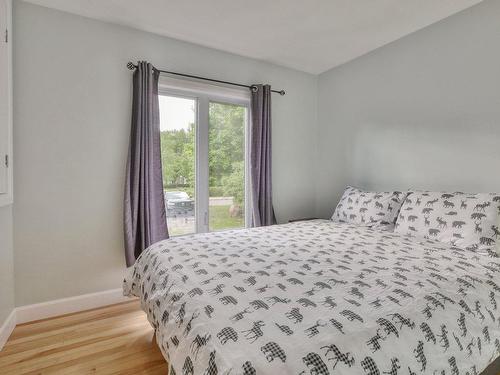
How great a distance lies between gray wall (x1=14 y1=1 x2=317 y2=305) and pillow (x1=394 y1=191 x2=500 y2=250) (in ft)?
7.97

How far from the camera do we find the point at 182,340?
3.21ft

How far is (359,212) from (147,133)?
2049 millimetres

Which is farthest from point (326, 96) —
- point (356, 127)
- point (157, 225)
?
point (157, 225)

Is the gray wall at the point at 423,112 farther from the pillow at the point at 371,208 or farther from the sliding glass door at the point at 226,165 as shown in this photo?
the sliding glass door at the point at 226,165

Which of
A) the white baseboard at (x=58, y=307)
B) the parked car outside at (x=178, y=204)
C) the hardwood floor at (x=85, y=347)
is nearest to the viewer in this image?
the hardwood floor at (x=85, y=347)

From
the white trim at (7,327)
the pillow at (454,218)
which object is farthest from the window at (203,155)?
the pillow at (454,218)

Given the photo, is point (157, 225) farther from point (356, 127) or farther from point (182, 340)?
point (356, 127)

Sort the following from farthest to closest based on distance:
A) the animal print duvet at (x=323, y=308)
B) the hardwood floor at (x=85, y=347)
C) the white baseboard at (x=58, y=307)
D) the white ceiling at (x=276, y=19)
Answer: the white ceiling at (x=276, y=19), the white baseboard at (x=58, y=307), the hardwood floor at (x=85, y=347), the animal print duvet at (x=323, y=308)

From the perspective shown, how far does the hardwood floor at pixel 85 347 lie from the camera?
1.60 meters

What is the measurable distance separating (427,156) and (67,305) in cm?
334

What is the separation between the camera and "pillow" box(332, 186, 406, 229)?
2.34 meters

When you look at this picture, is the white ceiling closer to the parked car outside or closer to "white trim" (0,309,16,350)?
the parked car outside

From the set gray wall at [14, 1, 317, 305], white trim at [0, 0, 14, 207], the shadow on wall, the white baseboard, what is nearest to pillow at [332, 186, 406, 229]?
the shadow on wall

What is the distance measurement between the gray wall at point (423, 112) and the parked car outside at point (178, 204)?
5.61 ft
